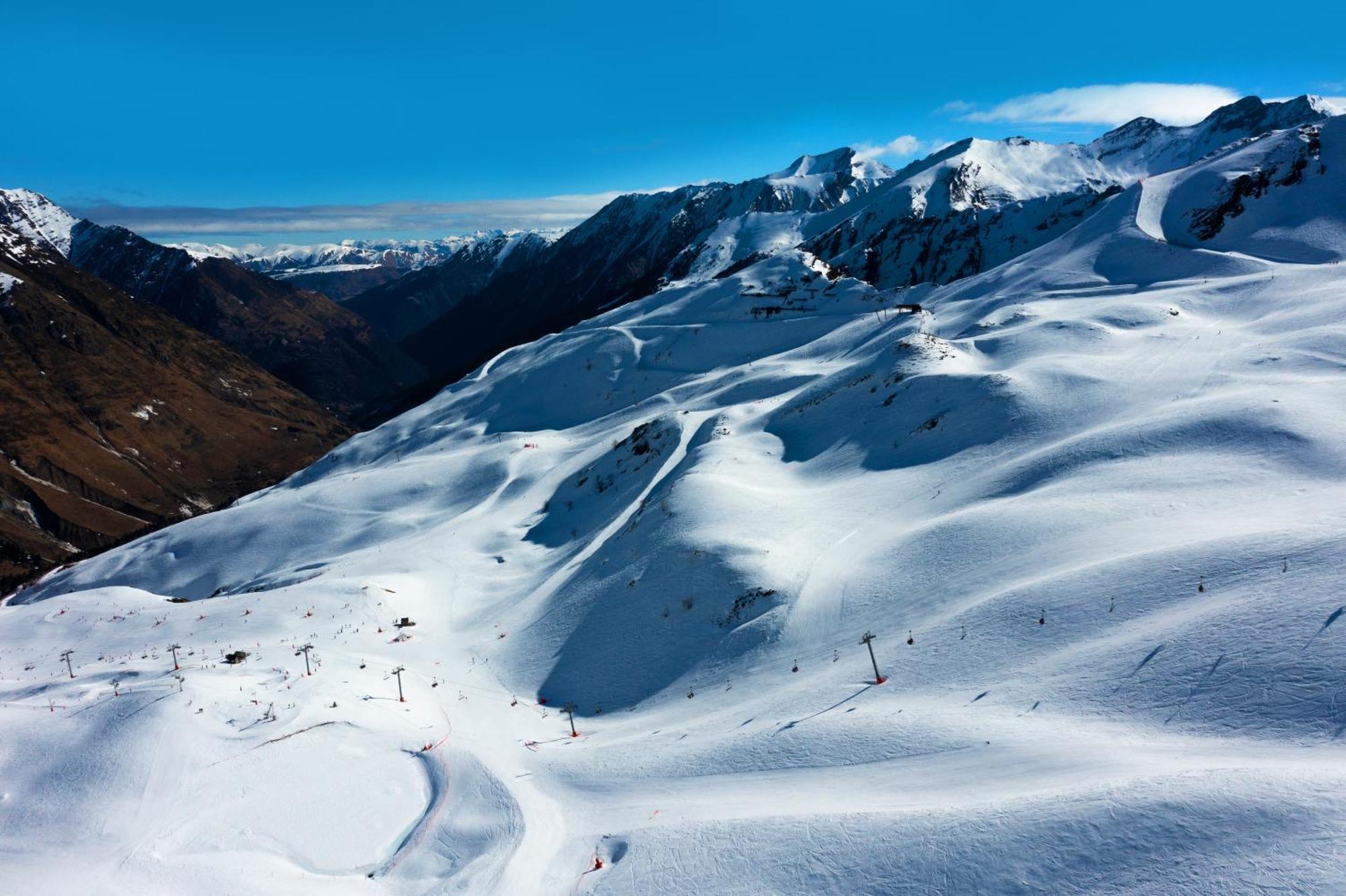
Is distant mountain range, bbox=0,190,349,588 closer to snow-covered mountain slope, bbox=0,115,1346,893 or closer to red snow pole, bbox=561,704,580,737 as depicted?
snow-covered mountain slope, bbox=0,115,1346,893

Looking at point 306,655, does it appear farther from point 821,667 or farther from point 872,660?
point 872,660

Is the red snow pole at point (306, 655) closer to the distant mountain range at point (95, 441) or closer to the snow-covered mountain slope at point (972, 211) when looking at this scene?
the distant mountain range at point (95, 441)

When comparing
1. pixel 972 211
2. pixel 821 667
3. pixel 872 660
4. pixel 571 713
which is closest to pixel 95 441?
pixel 571 713

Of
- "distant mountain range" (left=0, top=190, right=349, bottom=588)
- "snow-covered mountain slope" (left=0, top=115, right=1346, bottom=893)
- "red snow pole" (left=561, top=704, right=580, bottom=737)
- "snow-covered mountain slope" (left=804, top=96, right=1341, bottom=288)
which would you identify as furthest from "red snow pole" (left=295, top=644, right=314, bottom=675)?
"snow-covered mountain slope" (left=804, top=96, right=1341, bottom=288)

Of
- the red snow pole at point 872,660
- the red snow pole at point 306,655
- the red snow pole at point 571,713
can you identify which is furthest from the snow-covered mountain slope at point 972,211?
the red snow pole at point 306,655

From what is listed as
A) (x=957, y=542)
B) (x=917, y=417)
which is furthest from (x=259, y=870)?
(x=917, y=417)
